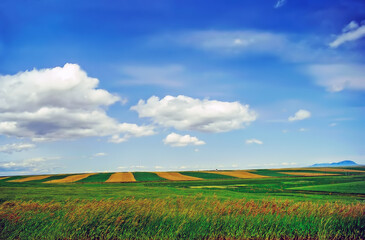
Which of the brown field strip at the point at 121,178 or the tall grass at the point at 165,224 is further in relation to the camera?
the brown field strip at the point at 121,178

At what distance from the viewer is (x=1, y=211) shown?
15820 mm

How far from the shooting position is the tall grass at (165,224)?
1446 centimetres

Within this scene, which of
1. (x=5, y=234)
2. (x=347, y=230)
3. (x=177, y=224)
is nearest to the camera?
(x=5, y=234)

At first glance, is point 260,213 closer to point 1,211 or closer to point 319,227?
point 319,227

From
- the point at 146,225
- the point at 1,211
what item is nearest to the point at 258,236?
the point at 146,225

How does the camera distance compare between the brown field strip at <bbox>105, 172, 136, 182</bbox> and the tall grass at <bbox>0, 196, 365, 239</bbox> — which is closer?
the tall grass at <bbox>0, 196, 365, 239</bbox>

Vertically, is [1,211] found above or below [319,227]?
above

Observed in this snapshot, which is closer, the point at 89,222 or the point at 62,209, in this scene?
A: the point at 89,222

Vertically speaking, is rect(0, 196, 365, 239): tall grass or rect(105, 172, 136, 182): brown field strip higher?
rect(0, 196, 365, 239): tall grass

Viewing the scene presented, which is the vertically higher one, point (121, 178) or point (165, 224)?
point (165, 224)

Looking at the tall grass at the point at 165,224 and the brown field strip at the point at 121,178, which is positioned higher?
the tall grass at the point at 165,224

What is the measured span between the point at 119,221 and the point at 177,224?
129 inches

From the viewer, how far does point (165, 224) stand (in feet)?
49.9

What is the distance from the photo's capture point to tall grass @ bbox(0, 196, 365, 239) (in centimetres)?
1446
